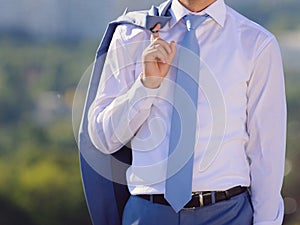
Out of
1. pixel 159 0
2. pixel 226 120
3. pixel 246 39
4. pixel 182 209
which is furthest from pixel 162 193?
pixel 159 0

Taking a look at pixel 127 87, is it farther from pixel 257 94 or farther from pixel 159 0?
pixel 159 0

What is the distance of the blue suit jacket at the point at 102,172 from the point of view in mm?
1995

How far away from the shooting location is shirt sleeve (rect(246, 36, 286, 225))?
185cm

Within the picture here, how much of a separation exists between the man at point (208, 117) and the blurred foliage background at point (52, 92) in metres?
0.90

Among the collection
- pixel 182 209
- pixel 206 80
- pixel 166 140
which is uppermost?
pixel 206 80

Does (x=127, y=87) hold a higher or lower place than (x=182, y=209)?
higher

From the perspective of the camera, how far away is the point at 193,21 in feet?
6.16

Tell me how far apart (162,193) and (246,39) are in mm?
419

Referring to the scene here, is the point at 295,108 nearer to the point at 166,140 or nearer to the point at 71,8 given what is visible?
the point at 71,8

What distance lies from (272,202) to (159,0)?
1.10m

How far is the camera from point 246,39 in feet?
6.13

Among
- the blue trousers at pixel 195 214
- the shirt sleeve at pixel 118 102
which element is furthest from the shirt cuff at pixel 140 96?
the blue trousers at pixel 195 214

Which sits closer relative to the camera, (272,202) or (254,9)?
(272,202)

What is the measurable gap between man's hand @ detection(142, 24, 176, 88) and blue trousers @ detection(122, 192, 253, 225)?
0.29 meters
